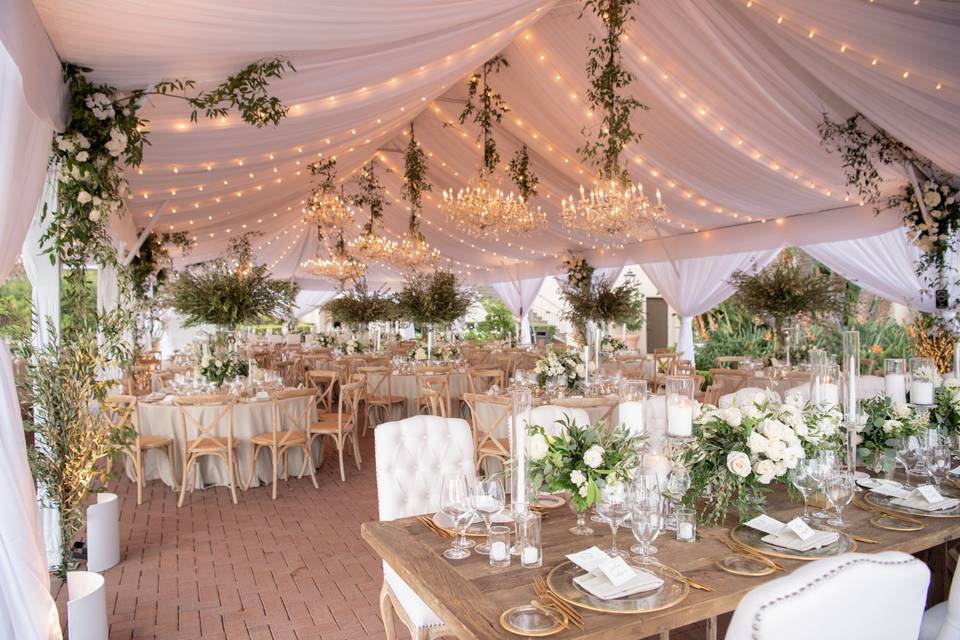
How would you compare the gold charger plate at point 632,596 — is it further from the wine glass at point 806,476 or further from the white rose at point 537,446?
the wine glass at point 806,476

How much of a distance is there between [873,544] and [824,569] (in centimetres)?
109

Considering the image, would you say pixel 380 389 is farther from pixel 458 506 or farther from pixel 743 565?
pixel 743 565

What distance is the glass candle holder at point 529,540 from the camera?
6.60 feet

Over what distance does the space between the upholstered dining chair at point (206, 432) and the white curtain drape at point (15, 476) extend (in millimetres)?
2882

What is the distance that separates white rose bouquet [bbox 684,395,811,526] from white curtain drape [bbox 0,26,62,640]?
9.02ft

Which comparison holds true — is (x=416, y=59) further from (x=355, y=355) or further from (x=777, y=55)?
(x=355, y=355)

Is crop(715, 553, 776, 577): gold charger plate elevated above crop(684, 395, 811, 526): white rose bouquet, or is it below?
below

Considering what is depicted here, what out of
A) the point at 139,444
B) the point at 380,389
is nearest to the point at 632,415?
the point at 139,444

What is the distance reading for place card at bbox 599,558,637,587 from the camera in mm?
1811

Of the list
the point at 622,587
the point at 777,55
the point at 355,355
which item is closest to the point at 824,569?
the point at 622,587

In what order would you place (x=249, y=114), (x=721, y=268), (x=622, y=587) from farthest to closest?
(x=721, y=268), (x=249, y=114), (x=622, y=587)

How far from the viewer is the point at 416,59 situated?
16.0 feet

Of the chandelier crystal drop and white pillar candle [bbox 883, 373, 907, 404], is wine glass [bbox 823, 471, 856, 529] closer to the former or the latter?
white pillar candle [bbox 883, 373, 907, 404]

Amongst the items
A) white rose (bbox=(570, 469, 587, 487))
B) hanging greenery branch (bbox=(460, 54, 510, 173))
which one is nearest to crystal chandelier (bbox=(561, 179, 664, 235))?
hanging greenery branch (bbox=(460, 54, 510, 173))
